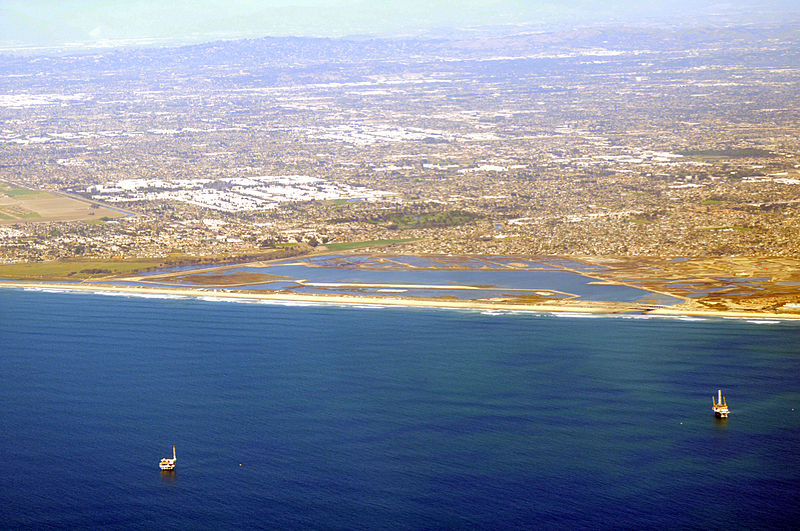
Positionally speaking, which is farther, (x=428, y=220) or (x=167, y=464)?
(x=428, y=220)

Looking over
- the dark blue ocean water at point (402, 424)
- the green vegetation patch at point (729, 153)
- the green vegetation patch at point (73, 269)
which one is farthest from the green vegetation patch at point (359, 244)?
the green vegetation patch at point (729, 153)

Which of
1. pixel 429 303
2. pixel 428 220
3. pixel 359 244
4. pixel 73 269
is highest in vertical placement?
pixel 428 220

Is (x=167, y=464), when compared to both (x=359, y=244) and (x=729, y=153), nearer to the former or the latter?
(x=359, y=244)

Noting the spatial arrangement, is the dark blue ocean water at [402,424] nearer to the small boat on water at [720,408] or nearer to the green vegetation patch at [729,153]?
the small boat on water at [720,408]

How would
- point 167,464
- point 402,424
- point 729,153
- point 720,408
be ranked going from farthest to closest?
point 729,153 → point 720,408 → point 402,424 → point 167,464

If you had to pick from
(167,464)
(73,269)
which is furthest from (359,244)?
Answer: (167,464)

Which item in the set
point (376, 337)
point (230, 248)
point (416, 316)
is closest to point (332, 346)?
point (376, 337)

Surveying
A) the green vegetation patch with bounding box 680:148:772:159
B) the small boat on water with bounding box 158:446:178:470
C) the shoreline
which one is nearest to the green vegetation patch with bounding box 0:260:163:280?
the shoreline

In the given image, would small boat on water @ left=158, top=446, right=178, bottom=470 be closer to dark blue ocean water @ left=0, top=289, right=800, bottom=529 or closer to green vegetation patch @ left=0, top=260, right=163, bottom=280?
dark blue ocean water @ left=0, top=289, right=800, bottom=529
